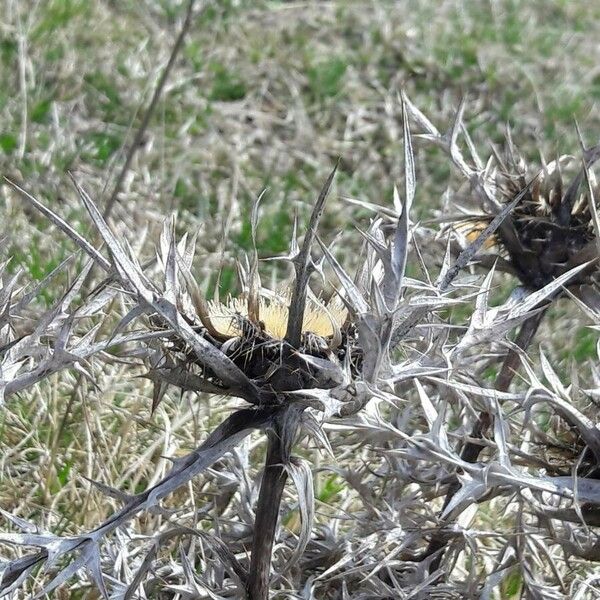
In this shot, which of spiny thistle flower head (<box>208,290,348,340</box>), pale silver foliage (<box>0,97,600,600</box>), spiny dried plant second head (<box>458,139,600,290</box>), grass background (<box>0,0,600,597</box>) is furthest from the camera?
grass background (<box>0,0,600,597</box>)

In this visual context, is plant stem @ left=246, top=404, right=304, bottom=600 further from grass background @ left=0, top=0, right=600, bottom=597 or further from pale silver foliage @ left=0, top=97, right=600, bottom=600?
grass background @ left=0, top=0, right=600, bottom=597

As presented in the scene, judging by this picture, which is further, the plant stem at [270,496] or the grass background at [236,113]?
the grass background at [236,113]

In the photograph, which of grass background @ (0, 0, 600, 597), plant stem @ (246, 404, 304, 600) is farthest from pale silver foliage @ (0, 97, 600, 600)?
grass background @ (0, 0, 600, 597)

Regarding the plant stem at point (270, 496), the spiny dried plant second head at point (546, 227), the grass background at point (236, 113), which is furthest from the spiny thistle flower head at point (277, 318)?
the grass background at point (236, 113)

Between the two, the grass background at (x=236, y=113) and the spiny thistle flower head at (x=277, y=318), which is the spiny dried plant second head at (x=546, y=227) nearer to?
the spiny thistle flower head at (x=277, y=318)

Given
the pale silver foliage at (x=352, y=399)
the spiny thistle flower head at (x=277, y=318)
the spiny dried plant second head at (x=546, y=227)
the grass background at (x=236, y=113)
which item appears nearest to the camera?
the pale silver foliage at (x=352, y=399)

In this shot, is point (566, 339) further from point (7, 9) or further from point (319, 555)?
point (7, 9)

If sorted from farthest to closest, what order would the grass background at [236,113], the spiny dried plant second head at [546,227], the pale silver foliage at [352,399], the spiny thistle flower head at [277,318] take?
the grass background at [236,113] < the spiny dried plant second head at [546,227] < the spiny thistle flower head at [277,318] < the pale silver foliage at [352,399]

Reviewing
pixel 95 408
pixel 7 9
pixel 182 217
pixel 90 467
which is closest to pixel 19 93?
pixel 7 9

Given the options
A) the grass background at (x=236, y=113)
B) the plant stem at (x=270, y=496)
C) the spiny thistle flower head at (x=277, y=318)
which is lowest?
the grass background at (x=236, y=113)

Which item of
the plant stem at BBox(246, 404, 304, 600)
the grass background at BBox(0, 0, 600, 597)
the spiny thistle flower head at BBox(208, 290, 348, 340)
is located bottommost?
the grass background at BBox(0, 0, 600, 597)
